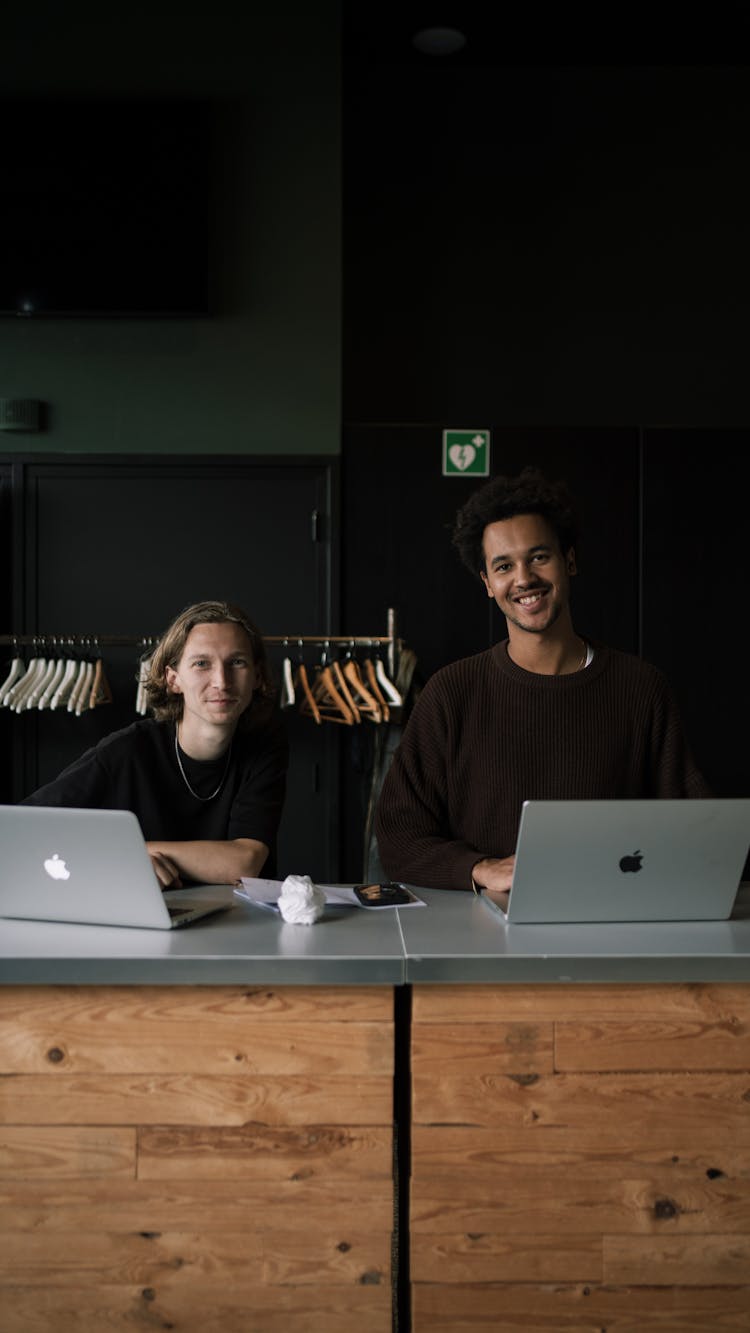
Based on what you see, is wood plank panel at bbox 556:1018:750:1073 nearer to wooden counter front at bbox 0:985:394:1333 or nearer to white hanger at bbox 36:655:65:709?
wooden counter front at bbox 0:985:394:1333

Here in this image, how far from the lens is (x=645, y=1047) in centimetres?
159

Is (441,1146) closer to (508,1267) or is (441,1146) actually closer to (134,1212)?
(508,1267)

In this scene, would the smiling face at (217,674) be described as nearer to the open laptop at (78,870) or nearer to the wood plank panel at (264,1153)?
the open laptop at (78,870)

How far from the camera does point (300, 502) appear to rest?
12.6 feet

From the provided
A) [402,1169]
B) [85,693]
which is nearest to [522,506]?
[402,1169]

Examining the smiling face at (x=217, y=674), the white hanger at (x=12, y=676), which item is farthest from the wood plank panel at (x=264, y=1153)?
the white hanger at (x=12, y=676)

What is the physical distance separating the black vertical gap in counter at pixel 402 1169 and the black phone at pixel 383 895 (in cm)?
33

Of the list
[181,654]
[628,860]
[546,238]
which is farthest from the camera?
[546,238]

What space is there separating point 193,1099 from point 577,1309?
2.09ft

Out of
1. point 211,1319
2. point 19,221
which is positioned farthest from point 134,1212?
point 19,221

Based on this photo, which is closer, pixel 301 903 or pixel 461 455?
pixel 301 903

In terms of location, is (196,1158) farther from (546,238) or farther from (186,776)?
(546,238)

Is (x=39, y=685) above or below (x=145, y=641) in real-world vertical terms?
below

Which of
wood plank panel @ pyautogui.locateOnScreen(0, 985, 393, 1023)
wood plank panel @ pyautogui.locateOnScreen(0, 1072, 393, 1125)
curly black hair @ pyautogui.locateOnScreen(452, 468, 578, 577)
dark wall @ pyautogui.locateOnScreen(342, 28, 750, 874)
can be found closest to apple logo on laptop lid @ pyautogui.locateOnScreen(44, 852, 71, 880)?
wood plank panel @ pyautogui.locateOnScreen(0, 985, 393, 1023)
